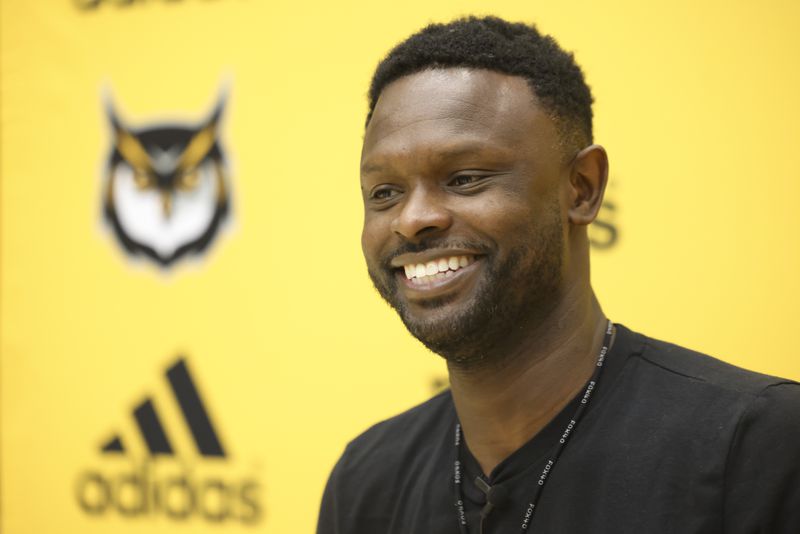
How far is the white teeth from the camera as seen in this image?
3.84 ft

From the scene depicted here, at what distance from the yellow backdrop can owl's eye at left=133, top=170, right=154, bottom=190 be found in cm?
11

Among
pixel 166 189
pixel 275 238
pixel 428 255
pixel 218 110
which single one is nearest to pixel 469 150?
pixel 428 255

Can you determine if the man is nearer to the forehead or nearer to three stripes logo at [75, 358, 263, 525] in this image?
the forehead

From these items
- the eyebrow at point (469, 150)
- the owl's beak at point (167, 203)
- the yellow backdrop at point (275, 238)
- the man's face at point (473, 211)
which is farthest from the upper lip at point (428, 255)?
the owl's beak at point (167, 203)

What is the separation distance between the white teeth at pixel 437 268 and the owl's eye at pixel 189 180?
1104 mm

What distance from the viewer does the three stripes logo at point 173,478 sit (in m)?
2.15

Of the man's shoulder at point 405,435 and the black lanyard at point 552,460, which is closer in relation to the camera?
the black lanyard at point 552,460

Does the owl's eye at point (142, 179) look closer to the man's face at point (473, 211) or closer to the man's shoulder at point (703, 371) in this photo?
the man's face at point (473, 211)

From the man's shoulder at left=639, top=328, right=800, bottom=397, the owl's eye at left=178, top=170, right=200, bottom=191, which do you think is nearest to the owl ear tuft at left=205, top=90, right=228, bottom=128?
the owl's eye at left=178, top=170, right=200, bottom=191

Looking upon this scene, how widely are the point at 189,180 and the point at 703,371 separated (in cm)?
138

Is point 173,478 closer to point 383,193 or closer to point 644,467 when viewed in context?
point 383,193

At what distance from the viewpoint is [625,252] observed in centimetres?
182

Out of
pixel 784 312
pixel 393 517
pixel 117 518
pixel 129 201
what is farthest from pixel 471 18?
pixel 117 518

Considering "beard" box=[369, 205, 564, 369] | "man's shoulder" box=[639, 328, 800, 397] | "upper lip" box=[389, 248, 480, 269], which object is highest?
"upper lip" box=[389, 248, 480, 269]
